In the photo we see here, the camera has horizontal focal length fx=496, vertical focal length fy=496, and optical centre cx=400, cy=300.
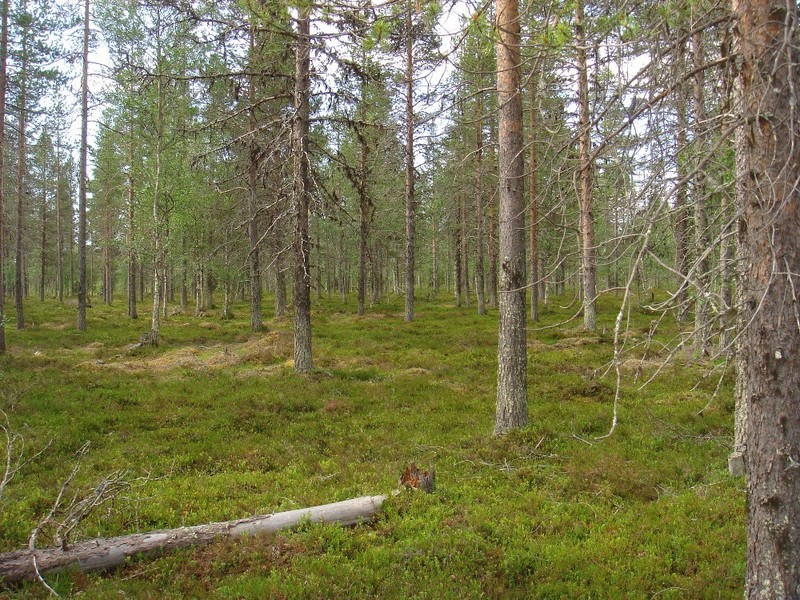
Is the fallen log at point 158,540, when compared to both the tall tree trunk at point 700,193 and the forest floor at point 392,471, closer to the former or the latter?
the forest floor at point 392,471

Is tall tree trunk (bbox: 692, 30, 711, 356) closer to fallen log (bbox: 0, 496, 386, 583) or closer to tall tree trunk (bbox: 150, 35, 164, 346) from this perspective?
fallen log (bbox: 0, 496, 386, 583)

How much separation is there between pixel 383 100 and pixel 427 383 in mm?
15273

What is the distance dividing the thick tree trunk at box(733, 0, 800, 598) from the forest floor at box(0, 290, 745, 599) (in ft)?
1.93

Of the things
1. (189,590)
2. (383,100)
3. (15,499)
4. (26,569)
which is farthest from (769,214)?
(383,100)

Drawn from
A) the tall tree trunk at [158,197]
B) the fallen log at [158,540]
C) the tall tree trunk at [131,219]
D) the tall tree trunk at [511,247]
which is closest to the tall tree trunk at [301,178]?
the tall tree trunk at [511,247]

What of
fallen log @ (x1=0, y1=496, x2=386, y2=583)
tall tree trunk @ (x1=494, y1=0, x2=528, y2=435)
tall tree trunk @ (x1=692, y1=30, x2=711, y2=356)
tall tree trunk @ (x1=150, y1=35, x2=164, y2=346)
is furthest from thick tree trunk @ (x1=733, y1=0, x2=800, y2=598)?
tall tree trunk @ (x1=150, y1=35, x2=164, y2=346)

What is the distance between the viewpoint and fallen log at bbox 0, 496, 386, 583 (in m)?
4.66

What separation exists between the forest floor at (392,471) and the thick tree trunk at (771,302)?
0.59 meters

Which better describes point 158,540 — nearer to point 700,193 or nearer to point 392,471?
point 392,471

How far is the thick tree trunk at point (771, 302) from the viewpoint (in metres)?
2.99

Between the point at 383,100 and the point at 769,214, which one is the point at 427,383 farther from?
the point at 383,100

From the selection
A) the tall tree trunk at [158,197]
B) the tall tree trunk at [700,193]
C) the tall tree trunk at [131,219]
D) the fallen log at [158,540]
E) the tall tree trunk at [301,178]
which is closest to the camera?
the tall tree trunk at [700,193]

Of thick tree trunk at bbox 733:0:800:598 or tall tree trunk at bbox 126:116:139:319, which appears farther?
tall tree trunk at bbox 126:116:139:319

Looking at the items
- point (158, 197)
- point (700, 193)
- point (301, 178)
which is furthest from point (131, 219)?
point (700, 193)
